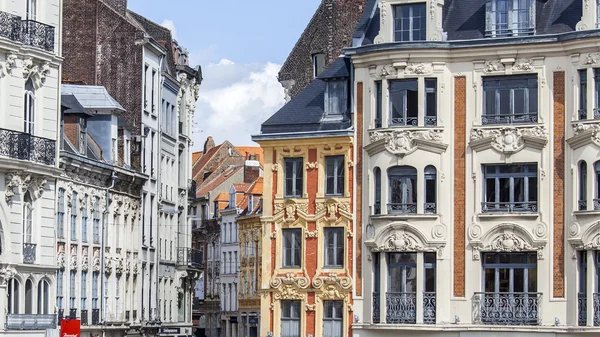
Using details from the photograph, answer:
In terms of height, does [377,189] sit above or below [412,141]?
below

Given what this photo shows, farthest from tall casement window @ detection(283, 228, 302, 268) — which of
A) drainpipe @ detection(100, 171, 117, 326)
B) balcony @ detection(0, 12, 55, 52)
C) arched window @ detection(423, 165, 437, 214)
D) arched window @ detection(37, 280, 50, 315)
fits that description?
drainpipe @ detection(100, 171, 117, 326)

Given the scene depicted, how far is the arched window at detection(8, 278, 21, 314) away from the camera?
52875 mm

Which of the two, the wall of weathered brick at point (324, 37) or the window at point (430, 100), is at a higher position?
the wall of weathered brick at point (324, 37)

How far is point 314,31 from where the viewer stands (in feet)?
253

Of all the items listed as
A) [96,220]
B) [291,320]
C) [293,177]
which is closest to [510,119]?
[293,177]

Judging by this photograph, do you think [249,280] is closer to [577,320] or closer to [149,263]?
[149,263]

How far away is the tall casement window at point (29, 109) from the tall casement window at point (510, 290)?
49.6 feet

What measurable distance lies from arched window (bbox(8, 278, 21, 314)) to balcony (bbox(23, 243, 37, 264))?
778 millimetres

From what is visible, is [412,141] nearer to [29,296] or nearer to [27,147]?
[27,147]

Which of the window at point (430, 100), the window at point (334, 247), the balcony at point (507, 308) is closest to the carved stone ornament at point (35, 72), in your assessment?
the window at point (334, 247)

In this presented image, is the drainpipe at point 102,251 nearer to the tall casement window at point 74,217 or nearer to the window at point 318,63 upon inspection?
the tall casement window at point 74,217

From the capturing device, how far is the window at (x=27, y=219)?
53281 millimetres

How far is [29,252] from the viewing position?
5362 cm

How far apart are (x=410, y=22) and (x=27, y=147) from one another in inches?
542
